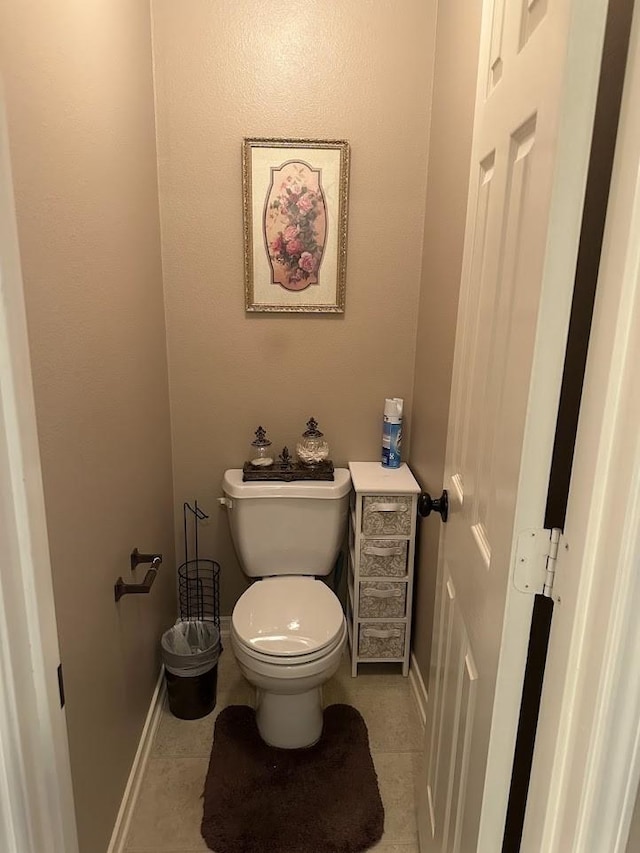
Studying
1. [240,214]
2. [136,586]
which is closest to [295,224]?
[240,214]

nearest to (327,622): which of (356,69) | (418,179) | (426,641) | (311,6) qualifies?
(426,641)

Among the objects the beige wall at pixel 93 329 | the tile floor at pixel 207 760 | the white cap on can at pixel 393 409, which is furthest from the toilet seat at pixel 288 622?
the white cap on can at pixel 393 409

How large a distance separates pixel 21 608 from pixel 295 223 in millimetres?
1738

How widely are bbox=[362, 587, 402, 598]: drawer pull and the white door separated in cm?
83

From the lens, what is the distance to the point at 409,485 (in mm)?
2105

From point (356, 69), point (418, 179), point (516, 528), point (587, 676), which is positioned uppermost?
point (356, 69)

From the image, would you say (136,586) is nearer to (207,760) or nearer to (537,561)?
(207,760)

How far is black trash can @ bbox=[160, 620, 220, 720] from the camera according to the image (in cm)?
196

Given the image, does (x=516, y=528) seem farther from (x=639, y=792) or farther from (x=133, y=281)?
(x=133, y=281)

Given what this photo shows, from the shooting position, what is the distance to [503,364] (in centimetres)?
91

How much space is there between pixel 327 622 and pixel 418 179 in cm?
157

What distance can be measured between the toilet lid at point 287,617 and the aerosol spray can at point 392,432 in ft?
1.79

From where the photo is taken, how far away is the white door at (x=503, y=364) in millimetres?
688

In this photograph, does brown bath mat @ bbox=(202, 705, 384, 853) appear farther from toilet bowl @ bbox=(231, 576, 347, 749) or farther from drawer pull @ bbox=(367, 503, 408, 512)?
drawer pull @ bbox=(367, 503, 408, 512)
